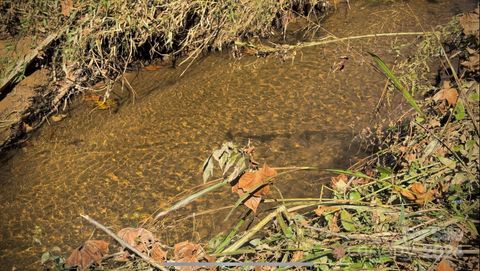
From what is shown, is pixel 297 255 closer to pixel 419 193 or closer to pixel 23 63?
pixel 419 193

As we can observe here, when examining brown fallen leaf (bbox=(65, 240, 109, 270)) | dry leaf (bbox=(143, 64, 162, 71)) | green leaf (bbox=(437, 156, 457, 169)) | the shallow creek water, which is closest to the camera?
brown fallen leaf (bbox=(65, 240, 109, 270))

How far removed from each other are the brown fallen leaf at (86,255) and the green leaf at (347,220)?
1016mm

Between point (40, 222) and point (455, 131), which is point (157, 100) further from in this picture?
point (455, 131)

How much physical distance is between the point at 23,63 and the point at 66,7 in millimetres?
533

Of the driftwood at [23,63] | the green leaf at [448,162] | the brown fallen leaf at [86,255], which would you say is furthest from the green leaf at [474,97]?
the driftwood at [23,63]

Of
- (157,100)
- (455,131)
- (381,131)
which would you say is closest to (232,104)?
(157,100)

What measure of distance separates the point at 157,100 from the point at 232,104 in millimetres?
592

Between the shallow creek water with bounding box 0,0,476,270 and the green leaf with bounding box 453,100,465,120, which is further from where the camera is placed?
the shallow creek water with bounding box 0,0,476,270

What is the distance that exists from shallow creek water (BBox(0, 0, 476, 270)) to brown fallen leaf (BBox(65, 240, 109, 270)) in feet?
2.68

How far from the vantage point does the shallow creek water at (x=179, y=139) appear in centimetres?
336

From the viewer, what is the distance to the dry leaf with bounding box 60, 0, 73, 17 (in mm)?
4168

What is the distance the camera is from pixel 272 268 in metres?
2.29

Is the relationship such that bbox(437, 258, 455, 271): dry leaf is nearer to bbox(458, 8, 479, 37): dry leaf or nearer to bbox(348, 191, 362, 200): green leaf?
bbox(348, 191, 362, 200): green leaf

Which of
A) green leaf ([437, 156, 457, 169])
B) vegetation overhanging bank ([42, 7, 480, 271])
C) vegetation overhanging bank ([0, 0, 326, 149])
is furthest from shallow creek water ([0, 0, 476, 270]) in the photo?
green leaf ([437, 156, 457, 169])
